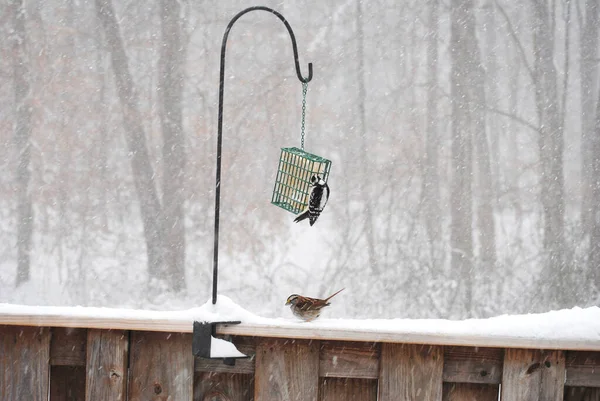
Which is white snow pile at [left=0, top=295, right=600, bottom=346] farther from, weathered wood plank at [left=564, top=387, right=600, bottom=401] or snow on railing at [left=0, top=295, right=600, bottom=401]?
weathered wood plank at [left=564, top=387, right=600, bottom=401]

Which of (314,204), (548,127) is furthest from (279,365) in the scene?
(548,127)

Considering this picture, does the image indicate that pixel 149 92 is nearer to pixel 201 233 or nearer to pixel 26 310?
pixel 201 233

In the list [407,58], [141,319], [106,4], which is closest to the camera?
[141,319]

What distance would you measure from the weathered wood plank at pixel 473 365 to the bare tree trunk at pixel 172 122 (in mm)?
9361

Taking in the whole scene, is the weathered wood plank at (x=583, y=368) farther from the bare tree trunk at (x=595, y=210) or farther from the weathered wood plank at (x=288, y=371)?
the bare tree trunk at (x=595, y=210)

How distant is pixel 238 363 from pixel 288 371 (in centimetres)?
13

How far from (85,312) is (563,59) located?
1080 centimetres

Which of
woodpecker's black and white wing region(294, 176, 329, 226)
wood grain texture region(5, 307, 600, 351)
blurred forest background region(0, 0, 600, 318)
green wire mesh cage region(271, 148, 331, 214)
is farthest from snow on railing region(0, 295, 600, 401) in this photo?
blurred forest background region(0, 0, 600, 318)

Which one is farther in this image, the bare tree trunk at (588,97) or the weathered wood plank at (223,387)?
the bare tree trunk at (588,97)

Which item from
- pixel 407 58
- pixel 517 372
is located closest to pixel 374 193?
pixel 407 58

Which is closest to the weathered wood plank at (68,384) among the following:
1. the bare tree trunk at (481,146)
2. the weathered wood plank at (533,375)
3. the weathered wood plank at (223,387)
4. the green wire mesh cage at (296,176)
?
the weathered wood plank at (223,387)

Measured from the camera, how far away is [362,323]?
6.14ft

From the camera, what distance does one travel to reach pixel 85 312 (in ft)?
6.04

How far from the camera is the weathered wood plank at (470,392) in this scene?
1882mm
